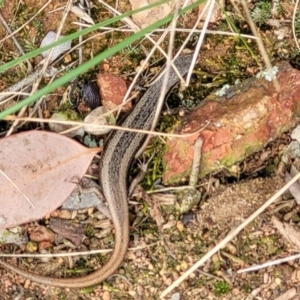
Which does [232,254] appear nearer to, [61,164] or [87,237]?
[87,237]

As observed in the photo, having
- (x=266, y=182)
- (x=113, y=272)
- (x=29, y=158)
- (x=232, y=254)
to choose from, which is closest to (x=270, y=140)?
(x=266, y=182)

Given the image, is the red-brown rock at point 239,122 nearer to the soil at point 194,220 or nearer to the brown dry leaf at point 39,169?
the soil at point 194,220

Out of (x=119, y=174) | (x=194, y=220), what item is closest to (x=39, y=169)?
(x=119, y=174)

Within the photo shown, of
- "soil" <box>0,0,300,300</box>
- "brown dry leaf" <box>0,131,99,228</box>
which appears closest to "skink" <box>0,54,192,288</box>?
"soil" <box>0,0,300,300</box>

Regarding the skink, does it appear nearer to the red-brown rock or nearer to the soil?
the soil

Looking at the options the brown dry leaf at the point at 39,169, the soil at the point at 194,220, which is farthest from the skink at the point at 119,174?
the brown dry leaf at the point at 39,169
